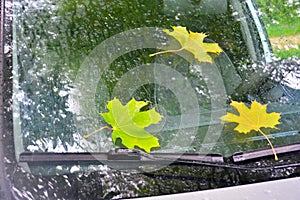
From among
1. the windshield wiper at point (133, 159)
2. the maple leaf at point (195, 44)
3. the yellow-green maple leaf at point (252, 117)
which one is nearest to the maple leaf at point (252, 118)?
the yellow-green maple leaf at point (252, 117)

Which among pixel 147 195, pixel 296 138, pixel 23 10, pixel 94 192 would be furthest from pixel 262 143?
pixel 23 10

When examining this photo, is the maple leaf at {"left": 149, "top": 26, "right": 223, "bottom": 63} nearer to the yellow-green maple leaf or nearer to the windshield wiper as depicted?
the yellow-green maple leaf

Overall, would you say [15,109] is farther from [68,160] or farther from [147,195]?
[147,195]

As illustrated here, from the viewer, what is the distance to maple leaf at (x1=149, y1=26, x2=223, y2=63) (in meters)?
2.02

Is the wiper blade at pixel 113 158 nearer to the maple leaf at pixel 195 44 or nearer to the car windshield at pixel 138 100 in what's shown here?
the car windshield at pixel 138 100

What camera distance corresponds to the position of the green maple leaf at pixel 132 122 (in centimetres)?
176

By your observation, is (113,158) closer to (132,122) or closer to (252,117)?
(132,122)

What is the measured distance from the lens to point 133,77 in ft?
6.33

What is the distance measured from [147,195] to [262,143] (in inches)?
A: 18.6

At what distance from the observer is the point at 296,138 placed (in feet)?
5.99

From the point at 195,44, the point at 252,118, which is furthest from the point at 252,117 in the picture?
the point at 195,44

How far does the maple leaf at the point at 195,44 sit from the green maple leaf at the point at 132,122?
285mm

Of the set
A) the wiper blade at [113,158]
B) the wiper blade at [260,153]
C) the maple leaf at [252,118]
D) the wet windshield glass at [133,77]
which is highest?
the wet windshield glass at [133,77]

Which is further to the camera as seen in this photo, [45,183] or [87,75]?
[87,75]
